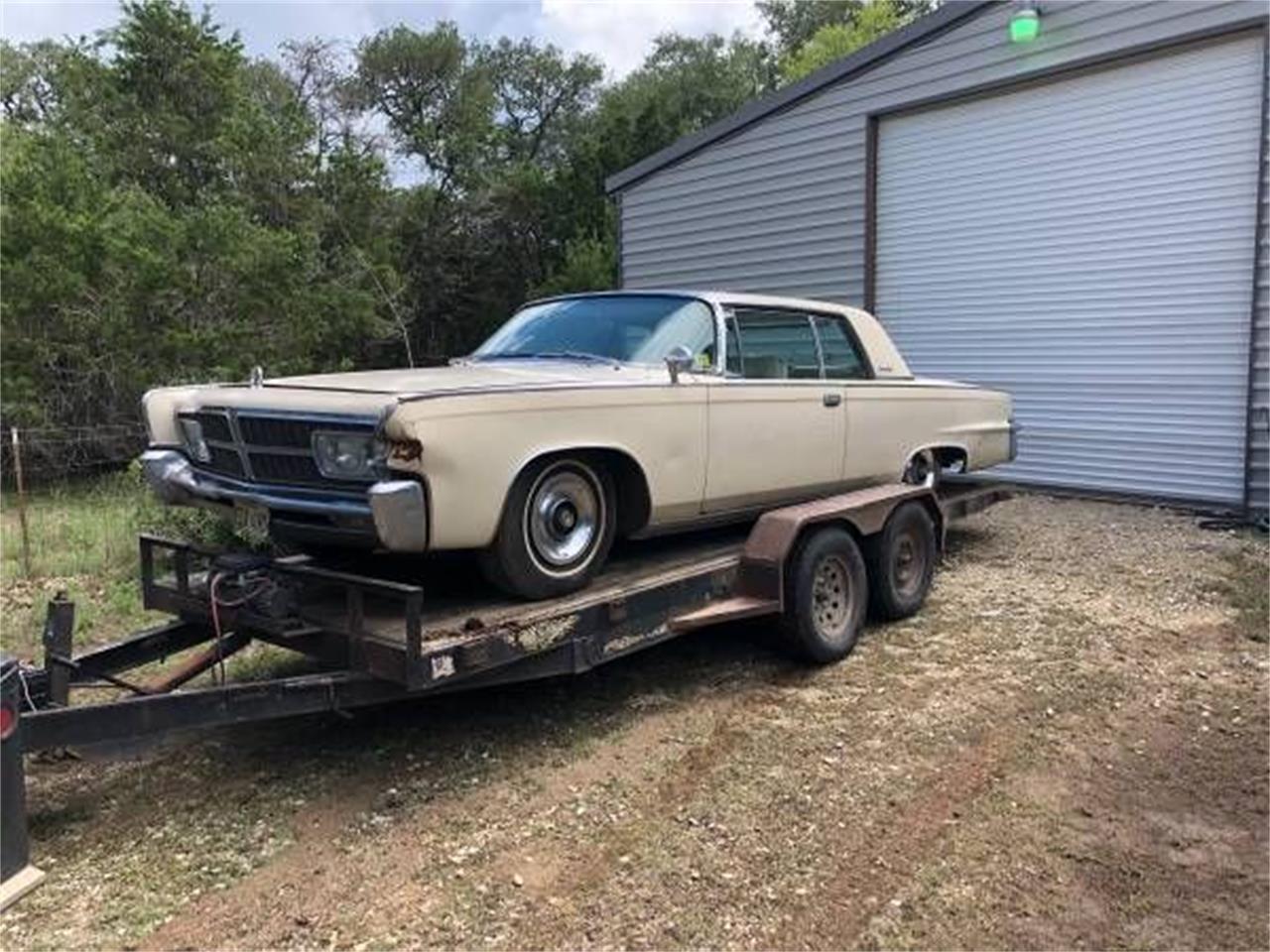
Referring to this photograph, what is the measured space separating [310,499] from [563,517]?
1.01 metres

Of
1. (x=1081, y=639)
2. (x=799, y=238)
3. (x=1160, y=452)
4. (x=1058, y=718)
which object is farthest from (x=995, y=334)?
(x=1058, y=718)

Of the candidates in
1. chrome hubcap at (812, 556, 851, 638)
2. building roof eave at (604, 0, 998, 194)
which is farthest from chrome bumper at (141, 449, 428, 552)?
building roof eave at (604, 0, 998, 194)

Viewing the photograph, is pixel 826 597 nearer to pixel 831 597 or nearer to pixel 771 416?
pixel 831 597

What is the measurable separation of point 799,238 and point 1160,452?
5.11 meters

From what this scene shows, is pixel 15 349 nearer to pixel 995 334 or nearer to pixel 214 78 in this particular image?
pixel 214 78

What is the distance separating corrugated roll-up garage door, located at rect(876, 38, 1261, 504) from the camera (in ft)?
32.4

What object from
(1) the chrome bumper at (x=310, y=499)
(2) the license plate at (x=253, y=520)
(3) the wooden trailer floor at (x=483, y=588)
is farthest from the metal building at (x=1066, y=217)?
(2) the license plate at (x=253, y=520)

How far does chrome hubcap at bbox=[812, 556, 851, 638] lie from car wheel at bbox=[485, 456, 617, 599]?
4.15 ft

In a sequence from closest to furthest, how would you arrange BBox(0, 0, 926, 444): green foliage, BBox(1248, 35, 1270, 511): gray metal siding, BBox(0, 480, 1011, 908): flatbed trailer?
1. BBox(0, 480, 1011, 908): flatbed trailer
2. BBox(1248, 35, 1270, 511): gray metal siding
3. BBox(0, 0, 926, 444): green foliage

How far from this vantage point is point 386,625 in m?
4.16

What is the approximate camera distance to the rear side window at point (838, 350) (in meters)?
6.31

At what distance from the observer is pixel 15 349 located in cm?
1402

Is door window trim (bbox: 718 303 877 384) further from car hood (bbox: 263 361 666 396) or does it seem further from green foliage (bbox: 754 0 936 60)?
green foliage (bbox: 754 0 936 60)

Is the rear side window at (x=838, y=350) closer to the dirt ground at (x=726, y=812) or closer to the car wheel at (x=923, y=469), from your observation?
the car wheel at (x=923, y=469)
